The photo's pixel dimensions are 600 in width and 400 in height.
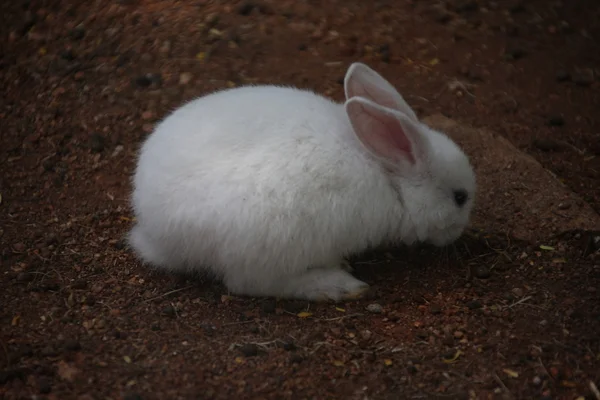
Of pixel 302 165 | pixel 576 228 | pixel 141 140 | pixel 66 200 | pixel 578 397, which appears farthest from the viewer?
pixel 141 140

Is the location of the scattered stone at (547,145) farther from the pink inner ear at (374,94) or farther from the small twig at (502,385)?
the small twig at (502,385)

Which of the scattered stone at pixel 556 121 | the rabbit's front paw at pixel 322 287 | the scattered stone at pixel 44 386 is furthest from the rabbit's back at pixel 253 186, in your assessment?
the scattered stone at pixel 556 121

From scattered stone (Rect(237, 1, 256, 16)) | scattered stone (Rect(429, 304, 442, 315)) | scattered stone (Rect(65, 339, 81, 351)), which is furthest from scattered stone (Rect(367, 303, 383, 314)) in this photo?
scattered stone (Rect(237, 1, 256, 16))

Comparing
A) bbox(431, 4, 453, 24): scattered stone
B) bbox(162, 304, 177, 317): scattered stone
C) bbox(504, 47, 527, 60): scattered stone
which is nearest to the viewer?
bbox(162, 304, 177, 317): scattered stone

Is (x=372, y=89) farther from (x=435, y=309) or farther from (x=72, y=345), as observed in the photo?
Answer: (x=72, y=345)

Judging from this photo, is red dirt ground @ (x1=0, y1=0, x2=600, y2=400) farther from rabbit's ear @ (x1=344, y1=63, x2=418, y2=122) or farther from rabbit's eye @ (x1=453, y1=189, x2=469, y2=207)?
rabbit's ear @ (x1=344, y1=63, x2=418, y2=122)

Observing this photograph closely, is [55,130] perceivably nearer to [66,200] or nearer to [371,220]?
[66,200]

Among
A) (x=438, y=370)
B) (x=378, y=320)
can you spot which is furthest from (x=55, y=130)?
(x=438, y=370)

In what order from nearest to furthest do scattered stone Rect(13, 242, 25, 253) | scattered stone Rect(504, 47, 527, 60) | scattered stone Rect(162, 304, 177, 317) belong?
scattered stone Rect(162, 304, 177, 317)
scattered stone Rect(13, 242, 25, 253)
scattered stone Rect(504, 47, 527, 60)
